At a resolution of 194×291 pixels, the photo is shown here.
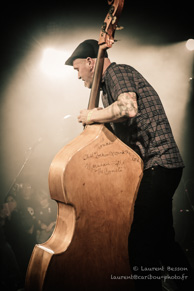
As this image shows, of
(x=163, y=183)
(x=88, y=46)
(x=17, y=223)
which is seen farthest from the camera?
(x=17, y=223)

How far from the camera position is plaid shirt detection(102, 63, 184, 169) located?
Result: 139 centimetres

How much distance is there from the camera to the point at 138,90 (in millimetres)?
1495

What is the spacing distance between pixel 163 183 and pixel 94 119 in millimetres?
649

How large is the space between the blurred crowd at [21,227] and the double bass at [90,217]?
216cm

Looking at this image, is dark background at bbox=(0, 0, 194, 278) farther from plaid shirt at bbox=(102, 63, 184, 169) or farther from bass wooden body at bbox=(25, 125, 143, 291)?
bass wooden body at bbox=(25, 125, 143, 291)

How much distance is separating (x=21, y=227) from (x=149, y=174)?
3.00m

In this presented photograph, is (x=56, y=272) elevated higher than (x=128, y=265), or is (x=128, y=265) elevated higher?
(x=56, y=272)

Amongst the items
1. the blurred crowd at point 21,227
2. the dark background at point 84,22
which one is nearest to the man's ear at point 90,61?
the dark background at point 84,22

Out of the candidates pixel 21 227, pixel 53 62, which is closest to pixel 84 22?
pixel 53 62

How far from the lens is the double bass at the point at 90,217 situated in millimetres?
1121

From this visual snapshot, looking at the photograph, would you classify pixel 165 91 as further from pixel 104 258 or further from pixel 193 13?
pixel 104 258

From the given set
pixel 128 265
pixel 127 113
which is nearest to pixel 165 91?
pixel 127 113

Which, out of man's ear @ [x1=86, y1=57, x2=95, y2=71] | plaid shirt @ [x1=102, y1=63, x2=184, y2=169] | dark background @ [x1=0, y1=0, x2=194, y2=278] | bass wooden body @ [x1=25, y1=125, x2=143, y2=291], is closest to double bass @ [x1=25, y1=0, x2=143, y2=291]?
bass wooden body @ [x1=25, y1=125, x2=143, y2=291]

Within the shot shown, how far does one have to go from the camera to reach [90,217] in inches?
49.1
